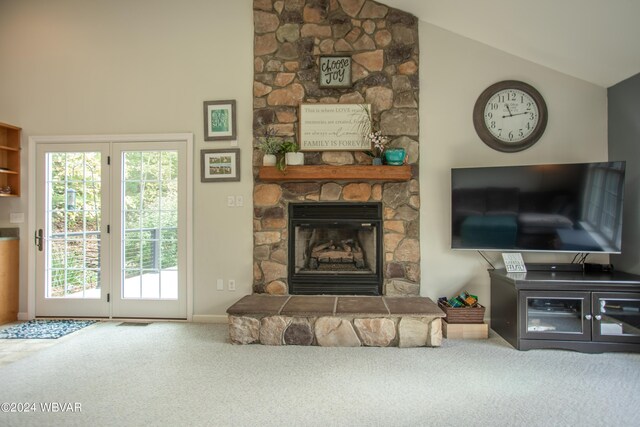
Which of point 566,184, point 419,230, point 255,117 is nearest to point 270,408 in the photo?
point 419,230

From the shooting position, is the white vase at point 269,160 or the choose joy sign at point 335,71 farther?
the choose joy sign at point 335,71

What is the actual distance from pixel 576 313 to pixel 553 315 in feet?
0.54

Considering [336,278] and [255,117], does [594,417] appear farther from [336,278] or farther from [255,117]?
[255,117]

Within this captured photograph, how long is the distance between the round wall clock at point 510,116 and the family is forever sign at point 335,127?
1.13 metres

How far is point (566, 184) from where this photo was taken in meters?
2.81

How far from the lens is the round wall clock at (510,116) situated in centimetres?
314

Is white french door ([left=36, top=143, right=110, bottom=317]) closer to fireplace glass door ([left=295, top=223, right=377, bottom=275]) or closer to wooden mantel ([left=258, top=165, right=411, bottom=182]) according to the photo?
wooden mantel ([left=258, top=165, right=411, bottom=182])

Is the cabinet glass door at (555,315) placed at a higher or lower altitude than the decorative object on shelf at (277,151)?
lower

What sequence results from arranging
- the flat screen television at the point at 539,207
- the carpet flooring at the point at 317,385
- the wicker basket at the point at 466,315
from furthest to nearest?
the wicker basket at the point at 466,315 → the flat screen television at the point at 539,207 → the carpet flooring at the point at 317,385

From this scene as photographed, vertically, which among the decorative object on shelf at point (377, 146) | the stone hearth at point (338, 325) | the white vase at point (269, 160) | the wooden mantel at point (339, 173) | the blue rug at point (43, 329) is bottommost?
the blue rug at point (43, 329)

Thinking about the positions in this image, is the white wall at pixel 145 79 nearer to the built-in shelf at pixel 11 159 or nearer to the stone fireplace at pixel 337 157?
the built-in shelf at pixel 11 159

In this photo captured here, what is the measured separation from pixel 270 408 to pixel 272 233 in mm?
1762

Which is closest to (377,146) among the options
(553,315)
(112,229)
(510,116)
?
(510,116)

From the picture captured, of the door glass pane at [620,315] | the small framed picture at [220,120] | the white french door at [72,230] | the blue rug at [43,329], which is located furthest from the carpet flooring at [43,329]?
the door glass pane at [620,315]
